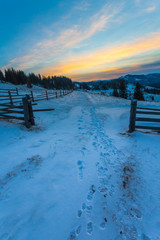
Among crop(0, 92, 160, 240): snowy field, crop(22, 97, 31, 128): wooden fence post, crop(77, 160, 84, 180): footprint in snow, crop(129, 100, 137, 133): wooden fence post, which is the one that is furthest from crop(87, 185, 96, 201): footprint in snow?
crop(22, 97, 31, 128): wooden fence post

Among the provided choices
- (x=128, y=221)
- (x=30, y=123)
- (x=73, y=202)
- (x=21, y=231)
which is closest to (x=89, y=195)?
(x=73, y=202)

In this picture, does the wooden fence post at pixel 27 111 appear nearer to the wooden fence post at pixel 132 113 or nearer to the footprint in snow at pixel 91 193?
the footprint in snow at pixel 91 193

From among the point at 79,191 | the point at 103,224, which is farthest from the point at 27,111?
the point at 103,224

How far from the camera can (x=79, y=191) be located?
8.88ft

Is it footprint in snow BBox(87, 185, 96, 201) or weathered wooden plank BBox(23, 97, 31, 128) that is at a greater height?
weathered wooden plank BBox(23, 97, 31, 128)

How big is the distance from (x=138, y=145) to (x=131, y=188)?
2488mm

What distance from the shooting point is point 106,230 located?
1945 millimetres

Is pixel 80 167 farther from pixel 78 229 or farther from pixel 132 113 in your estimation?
pixel 132 113

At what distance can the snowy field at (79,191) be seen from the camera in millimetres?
1959

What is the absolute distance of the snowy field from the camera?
1.96 m

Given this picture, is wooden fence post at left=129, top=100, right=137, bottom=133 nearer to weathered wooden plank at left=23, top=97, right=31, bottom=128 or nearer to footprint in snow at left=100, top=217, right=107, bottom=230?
footprint in snow at left=100, top=217, right=107, bottom=230

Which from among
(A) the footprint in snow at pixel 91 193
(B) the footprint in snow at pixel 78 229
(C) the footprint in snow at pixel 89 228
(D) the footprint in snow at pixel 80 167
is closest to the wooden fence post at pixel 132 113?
(D) the footprint in snow at pixel 80 167

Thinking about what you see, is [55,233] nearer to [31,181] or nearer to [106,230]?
[106,230]

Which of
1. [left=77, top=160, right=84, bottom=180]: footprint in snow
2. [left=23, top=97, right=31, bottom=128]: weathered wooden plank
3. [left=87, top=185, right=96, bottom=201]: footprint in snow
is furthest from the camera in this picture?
[left=23, top=97, right=31, bottom=128]: weathered wooden plank
